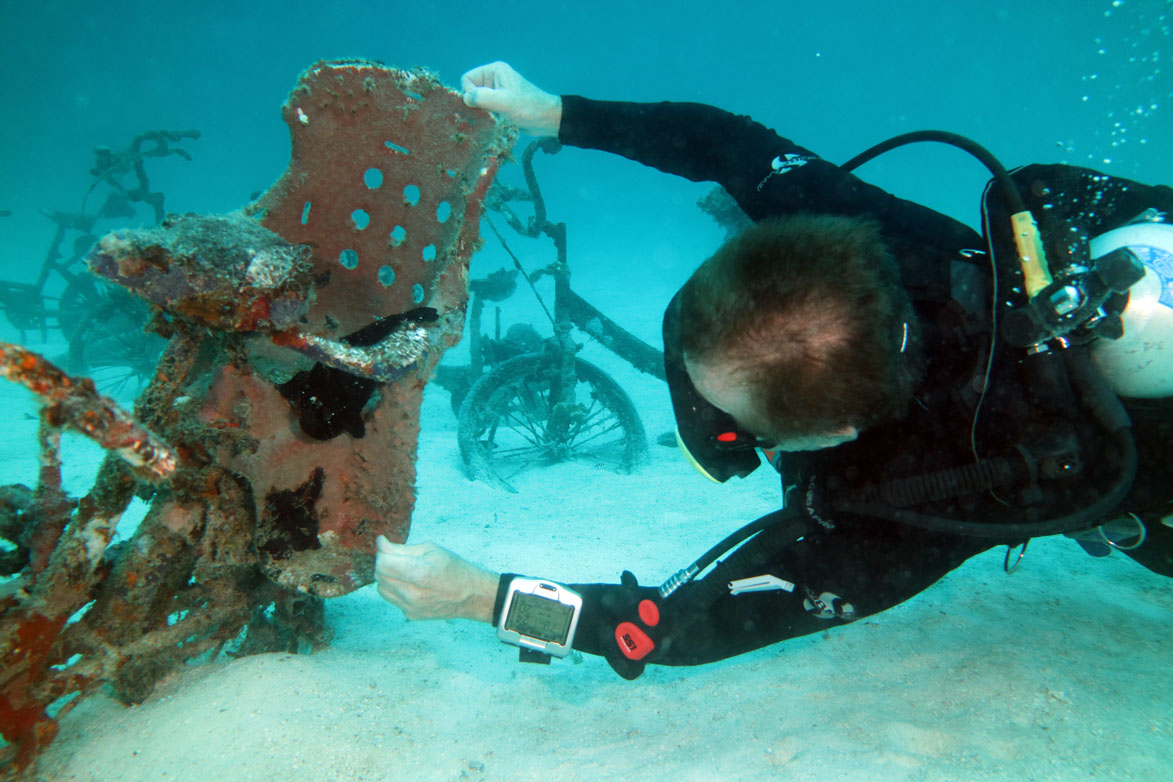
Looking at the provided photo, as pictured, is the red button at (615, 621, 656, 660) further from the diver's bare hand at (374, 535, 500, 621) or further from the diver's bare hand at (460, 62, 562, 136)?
the diver's bare hand at (460, 62, 562, 136)

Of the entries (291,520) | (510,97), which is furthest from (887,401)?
(291,520)

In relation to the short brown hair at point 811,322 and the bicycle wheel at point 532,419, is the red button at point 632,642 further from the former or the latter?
the bicycle wheel at point 532,419

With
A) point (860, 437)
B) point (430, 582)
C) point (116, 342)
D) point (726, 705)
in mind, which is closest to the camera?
point (860, 437)

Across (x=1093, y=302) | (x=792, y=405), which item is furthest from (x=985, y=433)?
(x=792, y=405)

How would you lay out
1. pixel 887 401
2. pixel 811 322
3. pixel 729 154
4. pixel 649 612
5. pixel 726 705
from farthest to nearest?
pixel 729 154 < pixel 726 705 < pixel 649 612 < pixel 887 401 < pixel 811 322

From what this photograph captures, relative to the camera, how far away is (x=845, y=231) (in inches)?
50.8

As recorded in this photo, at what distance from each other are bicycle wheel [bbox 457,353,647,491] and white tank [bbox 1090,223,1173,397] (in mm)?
4022

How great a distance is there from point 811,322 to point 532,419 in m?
4.89

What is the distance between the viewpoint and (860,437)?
166cm

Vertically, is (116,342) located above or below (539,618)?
above

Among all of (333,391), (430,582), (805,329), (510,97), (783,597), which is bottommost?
(430,582)

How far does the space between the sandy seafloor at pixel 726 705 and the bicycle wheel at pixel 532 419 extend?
2350 mm

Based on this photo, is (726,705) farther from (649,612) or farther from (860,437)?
(860,437)

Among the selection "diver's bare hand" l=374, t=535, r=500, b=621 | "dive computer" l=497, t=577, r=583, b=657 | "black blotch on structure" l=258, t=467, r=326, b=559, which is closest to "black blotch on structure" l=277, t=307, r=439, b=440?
"black blotch on structure" l=258, t=467, r=326, b=559
